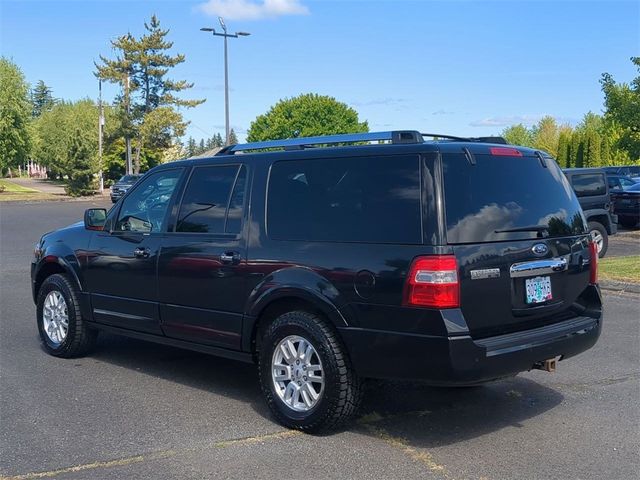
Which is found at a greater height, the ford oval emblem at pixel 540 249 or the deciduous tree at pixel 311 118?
the deciduous tree at pixel 311 118

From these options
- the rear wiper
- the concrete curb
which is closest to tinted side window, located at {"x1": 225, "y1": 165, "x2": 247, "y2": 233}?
the rear wiper

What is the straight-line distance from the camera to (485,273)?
436 cm

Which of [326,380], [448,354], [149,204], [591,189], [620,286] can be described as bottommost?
[620,286]

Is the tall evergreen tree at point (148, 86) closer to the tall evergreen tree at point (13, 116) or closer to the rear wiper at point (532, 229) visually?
the tall evergreen tree at point (13, 116)

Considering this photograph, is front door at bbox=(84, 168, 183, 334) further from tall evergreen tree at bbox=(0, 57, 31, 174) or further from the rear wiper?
tall evergreen tree at bbox=(0, 57, 31, 174)

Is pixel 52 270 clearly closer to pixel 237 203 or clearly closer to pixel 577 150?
pixel 237 203

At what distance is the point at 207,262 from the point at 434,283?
6.45 ft

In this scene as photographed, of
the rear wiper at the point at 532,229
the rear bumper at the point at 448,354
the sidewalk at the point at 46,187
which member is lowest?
the rear bumper at the point at 448,354

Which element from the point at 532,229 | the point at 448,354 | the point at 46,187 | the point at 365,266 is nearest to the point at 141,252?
the point at 365,266

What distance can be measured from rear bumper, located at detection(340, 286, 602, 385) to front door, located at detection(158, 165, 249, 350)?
1135 millimetres

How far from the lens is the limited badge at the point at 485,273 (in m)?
4.31

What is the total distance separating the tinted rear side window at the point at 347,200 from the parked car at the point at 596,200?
11.2 metres

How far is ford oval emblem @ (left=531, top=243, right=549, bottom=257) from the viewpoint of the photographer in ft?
15.3

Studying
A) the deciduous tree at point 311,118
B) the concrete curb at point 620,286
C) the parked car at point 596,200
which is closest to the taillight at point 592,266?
the concrete curb at point 620,286
